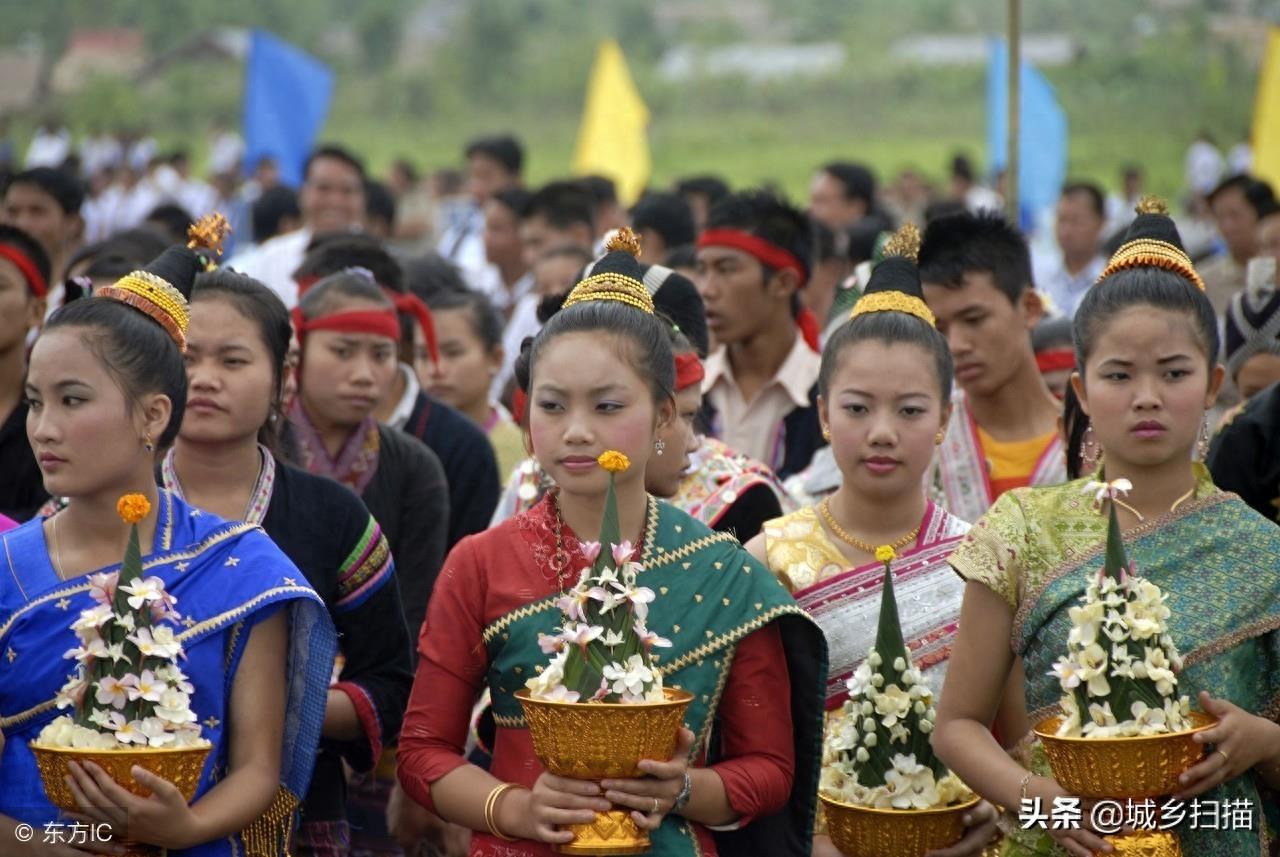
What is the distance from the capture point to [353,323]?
16.6 ft

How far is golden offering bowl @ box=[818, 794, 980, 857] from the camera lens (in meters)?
3.42

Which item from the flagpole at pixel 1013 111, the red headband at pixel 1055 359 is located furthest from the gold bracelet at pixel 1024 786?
the flagpole at pixel 1013 111

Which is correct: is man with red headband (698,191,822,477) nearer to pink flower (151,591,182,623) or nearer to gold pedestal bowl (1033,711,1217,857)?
gold pedestal bowl (1033,711,1217,857)

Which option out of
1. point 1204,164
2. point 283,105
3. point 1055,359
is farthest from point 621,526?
point 1204,164

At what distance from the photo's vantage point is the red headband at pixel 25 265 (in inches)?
211

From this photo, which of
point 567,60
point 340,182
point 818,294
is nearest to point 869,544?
point 818,294

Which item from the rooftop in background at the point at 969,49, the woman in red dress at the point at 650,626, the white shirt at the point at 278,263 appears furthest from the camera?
the rooftop in background at the point at 969,49

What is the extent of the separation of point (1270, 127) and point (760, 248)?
22.5 feet

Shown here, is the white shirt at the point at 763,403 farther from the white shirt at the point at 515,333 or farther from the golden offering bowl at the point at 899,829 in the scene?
the golden offering bowl at the point at 899,829

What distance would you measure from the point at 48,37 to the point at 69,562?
3515 centimetres

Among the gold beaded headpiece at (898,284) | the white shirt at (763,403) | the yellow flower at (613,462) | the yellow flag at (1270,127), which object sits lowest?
the yellow flower at (613,462)

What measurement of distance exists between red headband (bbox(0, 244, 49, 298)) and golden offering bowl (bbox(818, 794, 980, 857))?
3.15 metres

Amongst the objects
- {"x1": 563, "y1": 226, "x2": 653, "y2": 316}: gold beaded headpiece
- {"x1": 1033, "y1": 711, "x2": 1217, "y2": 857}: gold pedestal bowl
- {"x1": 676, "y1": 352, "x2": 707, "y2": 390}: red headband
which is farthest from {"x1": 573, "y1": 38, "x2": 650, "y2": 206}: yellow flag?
{"x1": 1033, "y1": 711, "x2": 1217, "y2": 857}: gold pedestal bowl

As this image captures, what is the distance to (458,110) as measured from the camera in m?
39.9
